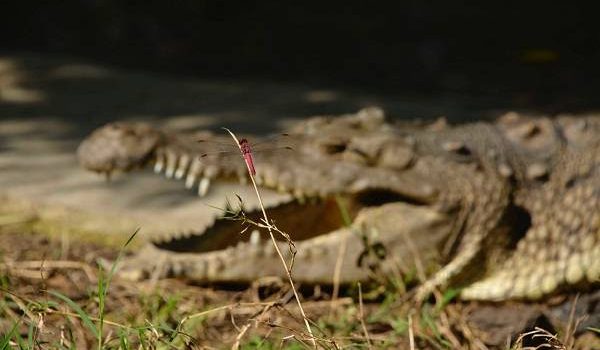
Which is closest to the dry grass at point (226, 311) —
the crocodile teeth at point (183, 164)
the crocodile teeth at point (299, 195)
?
the crocodile teeth at point (299, 195)

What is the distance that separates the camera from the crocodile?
137 inches

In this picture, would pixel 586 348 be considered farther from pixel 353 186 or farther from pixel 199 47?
pixel 199 47

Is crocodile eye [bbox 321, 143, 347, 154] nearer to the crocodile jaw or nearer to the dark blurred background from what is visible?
the crocodile jaw

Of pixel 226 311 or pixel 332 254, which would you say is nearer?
pixel 226 311

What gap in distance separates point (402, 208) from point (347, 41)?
543 centimetres

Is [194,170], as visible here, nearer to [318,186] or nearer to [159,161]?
[159,161]

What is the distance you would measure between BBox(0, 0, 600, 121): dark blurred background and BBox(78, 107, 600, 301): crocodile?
3.90 m

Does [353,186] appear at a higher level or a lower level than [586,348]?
higher

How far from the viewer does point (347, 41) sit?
29.0 feet

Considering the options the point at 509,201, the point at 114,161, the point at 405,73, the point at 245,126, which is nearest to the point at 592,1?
the point at 405,73

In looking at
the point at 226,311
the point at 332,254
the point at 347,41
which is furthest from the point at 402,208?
the point at 347,41

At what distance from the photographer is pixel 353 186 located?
3.55 m

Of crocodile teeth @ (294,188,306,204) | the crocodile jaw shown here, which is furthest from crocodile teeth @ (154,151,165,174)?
crocodile teeth @ (294,188,306,204)

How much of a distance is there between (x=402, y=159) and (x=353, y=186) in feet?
0.69
